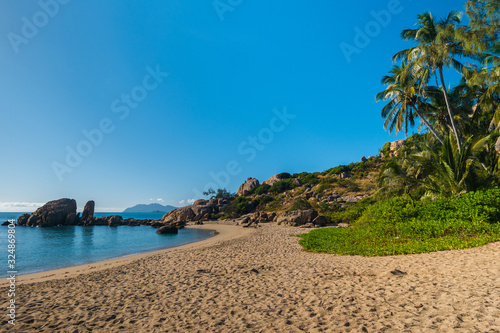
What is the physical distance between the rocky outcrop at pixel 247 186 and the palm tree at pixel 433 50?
57988 millimetres

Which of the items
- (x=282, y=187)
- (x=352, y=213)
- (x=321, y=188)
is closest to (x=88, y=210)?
(x=282, y=187)

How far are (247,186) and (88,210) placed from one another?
45627mm

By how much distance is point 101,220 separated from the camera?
216 feet

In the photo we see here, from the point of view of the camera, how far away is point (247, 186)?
78188 mm

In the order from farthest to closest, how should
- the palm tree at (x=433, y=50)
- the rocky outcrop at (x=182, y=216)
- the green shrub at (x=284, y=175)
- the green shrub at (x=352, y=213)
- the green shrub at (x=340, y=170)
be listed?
1. the green shrub at (x=284, y=175)
2. the green shrub at (x=340, y=170)
3. the rocky outcrop at (x=182, y=216)
4. the green shrub at (x=352, y=213)
5. the palm tree at (x=433, y=50)

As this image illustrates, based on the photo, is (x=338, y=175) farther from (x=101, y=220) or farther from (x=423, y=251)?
(x=101, y=220)

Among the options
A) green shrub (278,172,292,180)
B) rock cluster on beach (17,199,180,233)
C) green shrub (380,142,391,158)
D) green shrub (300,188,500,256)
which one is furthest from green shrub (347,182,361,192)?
rock cluster on beach (17,199,180,233)

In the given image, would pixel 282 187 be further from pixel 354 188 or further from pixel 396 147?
pixel 396 147

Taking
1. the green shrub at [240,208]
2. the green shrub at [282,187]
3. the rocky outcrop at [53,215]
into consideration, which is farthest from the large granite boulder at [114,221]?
the green shrub at [282,187]

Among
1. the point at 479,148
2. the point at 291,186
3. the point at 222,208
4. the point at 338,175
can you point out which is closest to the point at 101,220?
the point at 222,208

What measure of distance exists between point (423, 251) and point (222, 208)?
53620 millimetres

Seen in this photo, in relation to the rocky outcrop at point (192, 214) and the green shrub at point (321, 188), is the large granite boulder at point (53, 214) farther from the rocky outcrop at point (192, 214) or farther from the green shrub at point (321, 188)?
the green shrub at point (321, 188)

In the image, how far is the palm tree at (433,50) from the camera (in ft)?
56.1

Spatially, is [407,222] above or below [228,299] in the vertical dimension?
above
